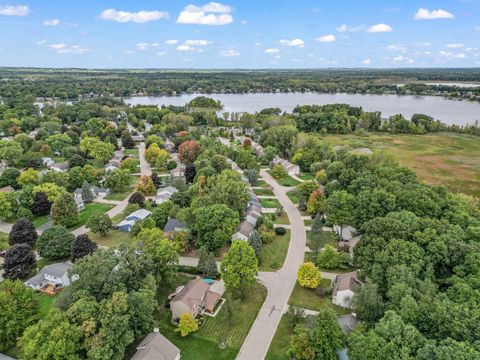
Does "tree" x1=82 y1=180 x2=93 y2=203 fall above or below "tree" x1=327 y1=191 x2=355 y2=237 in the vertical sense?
below

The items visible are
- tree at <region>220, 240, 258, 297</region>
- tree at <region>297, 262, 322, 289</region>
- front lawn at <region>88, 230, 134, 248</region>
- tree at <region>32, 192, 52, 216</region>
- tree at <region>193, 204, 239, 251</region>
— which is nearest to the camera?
tree at <region>220, 240, 258, 297</region>

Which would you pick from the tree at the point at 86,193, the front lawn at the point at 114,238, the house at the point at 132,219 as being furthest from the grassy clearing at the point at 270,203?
the tree at the point at 86,193

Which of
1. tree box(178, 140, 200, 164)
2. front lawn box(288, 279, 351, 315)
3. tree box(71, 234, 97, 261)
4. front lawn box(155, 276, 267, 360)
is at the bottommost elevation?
front lawn box(155, 276, 267, 360)

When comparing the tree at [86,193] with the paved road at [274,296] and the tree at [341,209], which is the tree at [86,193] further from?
the tree at [341,209]

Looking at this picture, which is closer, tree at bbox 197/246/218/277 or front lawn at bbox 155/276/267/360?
front lawn at bbox 155/276/267/360

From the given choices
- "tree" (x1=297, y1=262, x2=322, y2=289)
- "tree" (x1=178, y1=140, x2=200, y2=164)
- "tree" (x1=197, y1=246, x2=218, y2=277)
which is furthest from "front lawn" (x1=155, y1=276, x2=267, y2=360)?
"tree" (x1=178, y1=140, x2=200, y2=164)

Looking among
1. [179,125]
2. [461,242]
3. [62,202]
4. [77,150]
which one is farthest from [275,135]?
[461,242]

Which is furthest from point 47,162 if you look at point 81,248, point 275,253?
point 275,253

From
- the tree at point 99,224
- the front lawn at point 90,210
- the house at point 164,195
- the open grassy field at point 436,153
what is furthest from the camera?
the open grassy field at point 436,153

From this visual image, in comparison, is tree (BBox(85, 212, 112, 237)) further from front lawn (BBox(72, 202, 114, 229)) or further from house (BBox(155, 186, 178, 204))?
house (BBox(155, 186, 178, 204))
